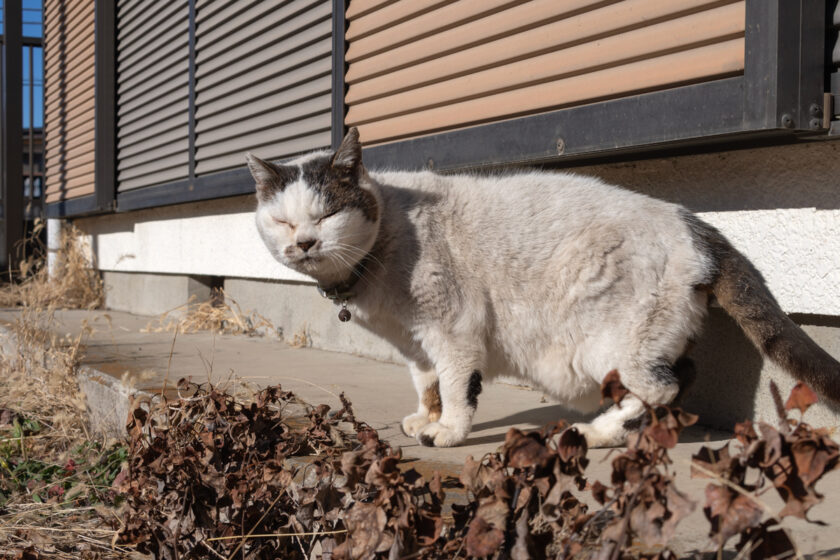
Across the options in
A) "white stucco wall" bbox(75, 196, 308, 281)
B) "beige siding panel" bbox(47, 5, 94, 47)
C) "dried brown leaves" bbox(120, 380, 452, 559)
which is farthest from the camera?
"beige siding panel" bbox(47, 5, 94, 47)

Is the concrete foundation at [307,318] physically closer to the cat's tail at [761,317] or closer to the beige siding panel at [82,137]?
the cat's tail at [761,317]

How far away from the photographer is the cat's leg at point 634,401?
8.34 ft

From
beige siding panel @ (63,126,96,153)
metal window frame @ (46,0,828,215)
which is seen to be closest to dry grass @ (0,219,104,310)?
beige siding panel @ (63,126,96,153)

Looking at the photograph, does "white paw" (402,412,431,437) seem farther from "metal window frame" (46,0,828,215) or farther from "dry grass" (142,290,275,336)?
"dry grass" (142,290,275,336)

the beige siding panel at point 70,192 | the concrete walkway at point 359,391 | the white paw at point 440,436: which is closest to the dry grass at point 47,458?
the concrete walkway at point 359,391

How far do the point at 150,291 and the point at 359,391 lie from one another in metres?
5.29

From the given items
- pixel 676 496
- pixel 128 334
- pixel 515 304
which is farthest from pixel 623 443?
pixel 128 334

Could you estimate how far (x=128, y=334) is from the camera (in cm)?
616

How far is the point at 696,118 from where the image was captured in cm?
271

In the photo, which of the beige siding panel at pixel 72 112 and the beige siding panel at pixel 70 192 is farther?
the beige siding panel at pixel 72 112

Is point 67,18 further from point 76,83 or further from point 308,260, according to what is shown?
point 308,260

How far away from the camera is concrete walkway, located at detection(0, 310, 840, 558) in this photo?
198cm

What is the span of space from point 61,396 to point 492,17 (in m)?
2.97

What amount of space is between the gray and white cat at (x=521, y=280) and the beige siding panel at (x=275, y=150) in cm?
230
